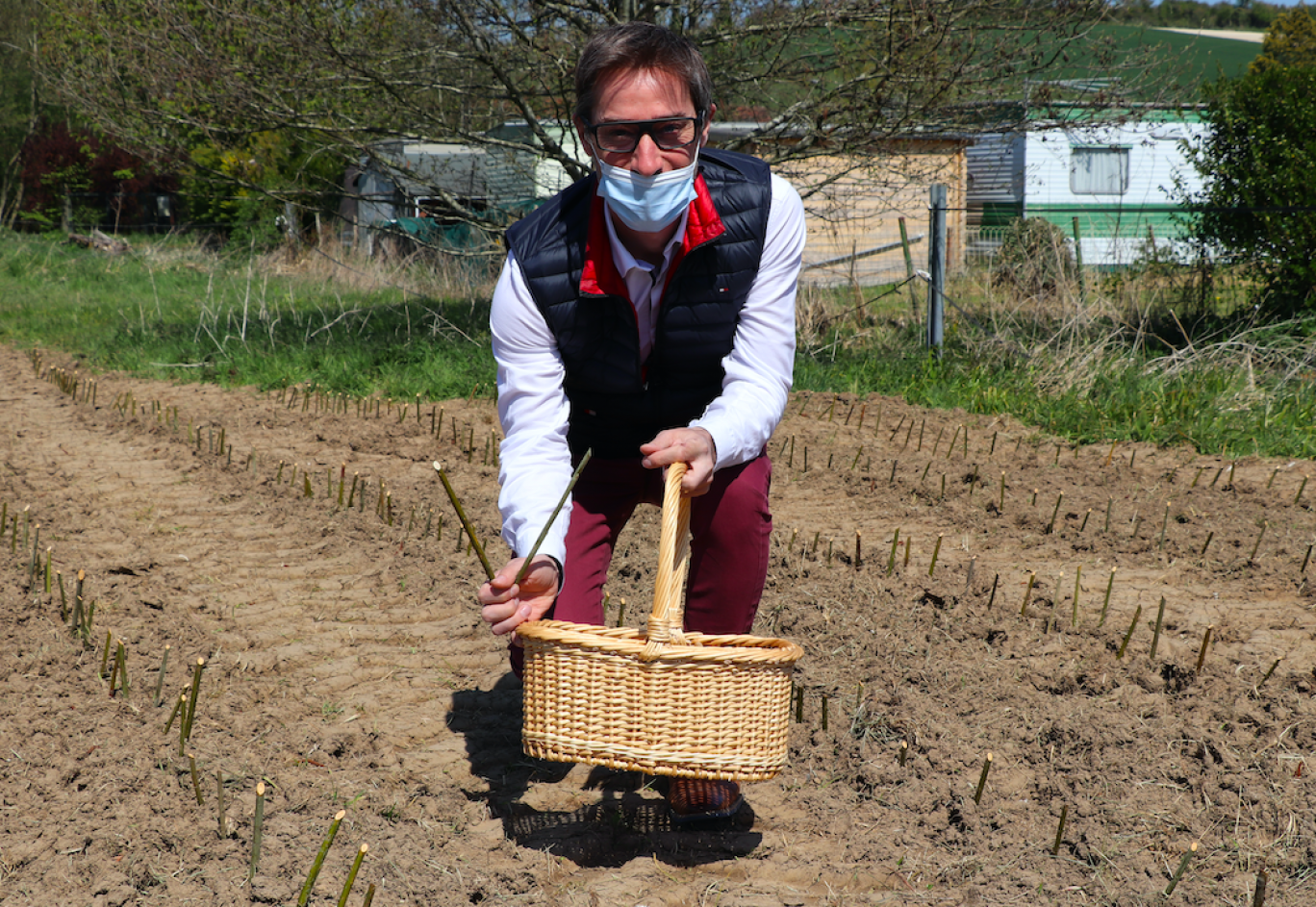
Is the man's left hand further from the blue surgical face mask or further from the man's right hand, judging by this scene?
the blue surgical face mask

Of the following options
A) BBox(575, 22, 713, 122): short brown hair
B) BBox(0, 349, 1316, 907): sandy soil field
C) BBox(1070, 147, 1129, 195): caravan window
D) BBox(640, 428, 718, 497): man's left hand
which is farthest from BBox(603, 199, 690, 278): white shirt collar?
BBox(1070, 147, 1129, 195): caravan window

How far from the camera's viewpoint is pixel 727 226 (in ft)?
8.10

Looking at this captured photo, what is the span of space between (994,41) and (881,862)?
679 cm

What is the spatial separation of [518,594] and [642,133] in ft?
3.48

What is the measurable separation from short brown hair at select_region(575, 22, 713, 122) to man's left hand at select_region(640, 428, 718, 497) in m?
0.76

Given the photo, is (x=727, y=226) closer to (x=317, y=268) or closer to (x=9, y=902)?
(x=9, y=902)

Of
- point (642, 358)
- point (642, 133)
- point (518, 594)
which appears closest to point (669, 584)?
point (518, 594)

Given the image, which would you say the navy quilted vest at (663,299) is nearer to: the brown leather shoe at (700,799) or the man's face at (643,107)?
the man's face at (643,107)

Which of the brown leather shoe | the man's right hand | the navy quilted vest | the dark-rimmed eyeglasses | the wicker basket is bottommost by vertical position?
the brown leather shoe

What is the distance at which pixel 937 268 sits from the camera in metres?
7.55

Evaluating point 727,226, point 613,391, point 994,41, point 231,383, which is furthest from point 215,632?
point 994,41

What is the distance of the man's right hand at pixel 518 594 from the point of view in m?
2.15

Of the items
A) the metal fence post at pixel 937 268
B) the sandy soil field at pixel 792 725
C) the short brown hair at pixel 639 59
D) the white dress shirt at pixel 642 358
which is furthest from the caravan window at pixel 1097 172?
the short brown hair at pixel 639 59

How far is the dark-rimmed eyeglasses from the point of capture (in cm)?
231
